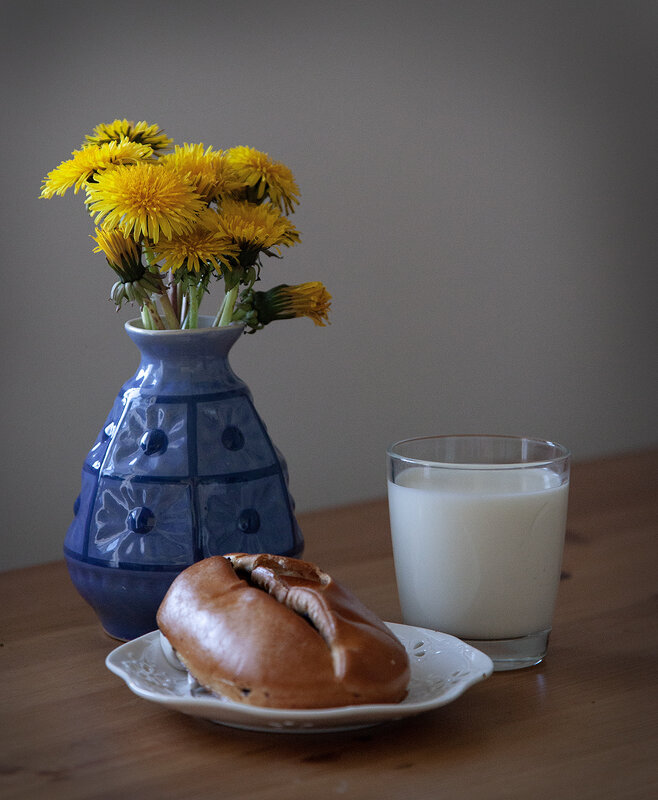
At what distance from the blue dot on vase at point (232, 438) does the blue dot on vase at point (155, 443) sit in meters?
0.04

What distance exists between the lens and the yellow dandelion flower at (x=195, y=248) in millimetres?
676

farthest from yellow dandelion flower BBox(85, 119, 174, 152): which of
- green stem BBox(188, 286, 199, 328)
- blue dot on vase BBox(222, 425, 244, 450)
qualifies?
blue dot on vase BBox(222, 425, 244, 450)

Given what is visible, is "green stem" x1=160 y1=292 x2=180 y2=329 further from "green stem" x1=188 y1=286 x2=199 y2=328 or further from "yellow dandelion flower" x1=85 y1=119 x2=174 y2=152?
"yellow dandelion flower" x1=85 y1=119 x2=174 y2=152

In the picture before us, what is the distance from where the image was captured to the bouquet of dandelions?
66 cm

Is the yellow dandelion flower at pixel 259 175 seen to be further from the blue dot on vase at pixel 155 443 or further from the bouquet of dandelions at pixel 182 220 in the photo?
the blue dot on vase at pixel 155 443

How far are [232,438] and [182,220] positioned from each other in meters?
0.16

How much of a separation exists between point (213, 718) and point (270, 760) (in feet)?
0.13

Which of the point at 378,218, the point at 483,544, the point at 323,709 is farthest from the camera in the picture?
the point at 378,218

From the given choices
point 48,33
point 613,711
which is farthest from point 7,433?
point 613,711

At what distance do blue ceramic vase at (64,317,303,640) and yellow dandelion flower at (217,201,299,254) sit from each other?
0.22 feet

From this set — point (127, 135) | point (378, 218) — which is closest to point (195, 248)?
point (127, 135)

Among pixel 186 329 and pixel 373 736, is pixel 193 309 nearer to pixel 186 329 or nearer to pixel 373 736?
pixel 186 329

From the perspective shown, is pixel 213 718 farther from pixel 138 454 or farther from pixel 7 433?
pixel 7 433

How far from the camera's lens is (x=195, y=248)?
0.68 metres
